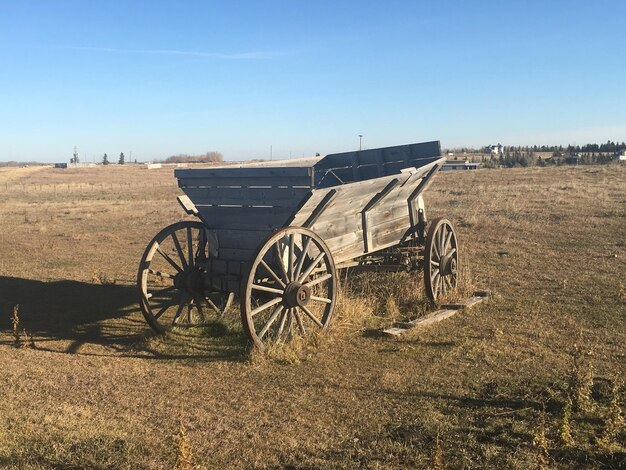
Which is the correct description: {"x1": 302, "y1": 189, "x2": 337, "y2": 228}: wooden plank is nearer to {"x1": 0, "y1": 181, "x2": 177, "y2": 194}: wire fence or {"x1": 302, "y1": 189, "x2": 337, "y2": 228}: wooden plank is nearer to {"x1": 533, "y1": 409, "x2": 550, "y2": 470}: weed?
{"x1": 533, "y1": 409, "x2": 550, "y2": 470}: weed

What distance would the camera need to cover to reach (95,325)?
707 cm

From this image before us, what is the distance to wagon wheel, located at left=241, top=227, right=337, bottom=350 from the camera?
5656mm

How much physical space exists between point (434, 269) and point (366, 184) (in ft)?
7.05

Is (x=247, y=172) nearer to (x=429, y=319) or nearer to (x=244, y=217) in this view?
(x=244, y=217)

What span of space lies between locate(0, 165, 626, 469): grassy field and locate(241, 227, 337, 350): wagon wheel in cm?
26

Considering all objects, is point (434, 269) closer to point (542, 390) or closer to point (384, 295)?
point (384, 295)

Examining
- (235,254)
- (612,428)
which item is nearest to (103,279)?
(235,254)

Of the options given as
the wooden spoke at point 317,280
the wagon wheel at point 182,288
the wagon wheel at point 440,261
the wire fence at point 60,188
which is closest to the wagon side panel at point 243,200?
the wagon wheel at point 182,288

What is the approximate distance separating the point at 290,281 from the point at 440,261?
277 cm

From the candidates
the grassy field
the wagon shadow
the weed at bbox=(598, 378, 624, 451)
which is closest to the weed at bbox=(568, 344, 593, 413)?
the grassy field

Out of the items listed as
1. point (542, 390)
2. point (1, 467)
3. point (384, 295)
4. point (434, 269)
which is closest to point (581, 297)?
point (434, 269)

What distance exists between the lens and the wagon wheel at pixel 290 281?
566cm

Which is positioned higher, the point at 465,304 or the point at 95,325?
the point at 465,304

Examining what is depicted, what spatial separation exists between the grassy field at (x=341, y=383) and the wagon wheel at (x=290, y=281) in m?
0.26
